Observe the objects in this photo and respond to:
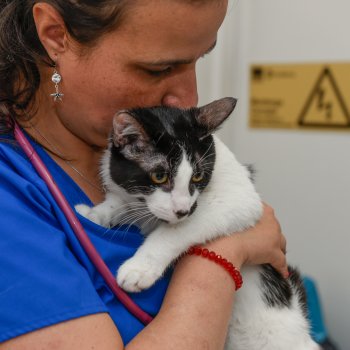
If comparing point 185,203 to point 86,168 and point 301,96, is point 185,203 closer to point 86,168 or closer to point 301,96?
point 86,168

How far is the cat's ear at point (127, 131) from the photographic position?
924 mm

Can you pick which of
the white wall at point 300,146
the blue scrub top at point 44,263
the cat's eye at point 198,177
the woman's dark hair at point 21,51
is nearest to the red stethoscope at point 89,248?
the blue scrub top at point 44,263

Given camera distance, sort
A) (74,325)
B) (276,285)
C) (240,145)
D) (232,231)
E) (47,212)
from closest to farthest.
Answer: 1. (74,325)
2. (47,212)
3. (232,231)
4. (276,285)
5. (240,145)

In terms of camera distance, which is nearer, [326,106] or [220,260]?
[220,260]

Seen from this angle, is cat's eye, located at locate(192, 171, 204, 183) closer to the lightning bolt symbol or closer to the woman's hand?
the woman's hand

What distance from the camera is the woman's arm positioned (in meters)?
0.73

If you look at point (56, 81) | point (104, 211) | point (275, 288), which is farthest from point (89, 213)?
point (275, 288)

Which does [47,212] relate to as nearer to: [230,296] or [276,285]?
[230,296]

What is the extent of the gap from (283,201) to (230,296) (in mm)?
Answer: 1452

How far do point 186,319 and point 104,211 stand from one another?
Answer: 1.05 feet

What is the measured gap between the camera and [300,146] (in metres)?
2.24

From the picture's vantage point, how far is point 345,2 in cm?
204

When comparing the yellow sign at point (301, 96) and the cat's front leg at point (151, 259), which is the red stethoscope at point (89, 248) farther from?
the yellow sign at point (301, 96)

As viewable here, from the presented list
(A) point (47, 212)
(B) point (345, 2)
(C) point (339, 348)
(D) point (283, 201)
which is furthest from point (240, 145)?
(A) point (47, 212)
